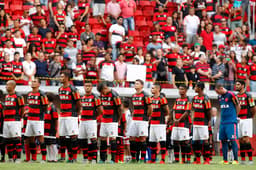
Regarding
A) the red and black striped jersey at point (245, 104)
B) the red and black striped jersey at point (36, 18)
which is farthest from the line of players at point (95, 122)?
the red and black striped jersey at point (36, 18)

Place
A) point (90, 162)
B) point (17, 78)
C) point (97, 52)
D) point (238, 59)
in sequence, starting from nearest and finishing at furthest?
point (90, 162) < point (17, 78) < point (97, 52) < point (238, 59)

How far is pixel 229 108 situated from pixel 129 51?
28.3 feet

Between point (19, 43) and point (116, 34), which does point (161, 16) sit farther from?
point (19, 43)

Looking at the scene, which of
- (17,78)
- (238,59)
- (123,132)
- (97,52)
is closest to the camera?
(123,132)

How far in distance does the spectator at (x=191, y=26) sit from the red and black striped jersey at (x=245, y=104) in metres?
10.8

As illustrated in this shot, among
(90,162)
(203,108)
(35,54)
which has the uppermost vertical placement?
(35,54)

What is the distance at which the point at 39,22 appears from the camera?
28.6 m

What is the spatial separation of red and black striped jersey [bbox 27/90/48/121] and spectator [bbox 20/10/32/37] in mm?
9230

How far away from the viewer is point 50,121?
2003cm

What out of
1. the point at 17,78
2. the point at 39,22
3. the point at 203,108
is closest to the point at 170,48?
the point at 39,22

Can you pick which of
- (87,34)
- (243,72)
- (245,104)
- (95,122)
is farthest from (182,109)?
(87,34)

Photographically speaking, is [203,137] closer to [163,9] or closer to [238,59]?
[238,59]

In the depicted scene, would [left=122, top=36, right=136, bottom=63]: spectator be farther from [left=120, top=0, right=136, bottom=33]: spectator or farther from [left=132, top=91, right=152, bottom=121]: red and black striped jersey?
[left=132, top=91, right=152, bottom=121]: red and black striped jersey

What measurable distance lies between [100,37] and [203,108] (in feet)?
32.7
